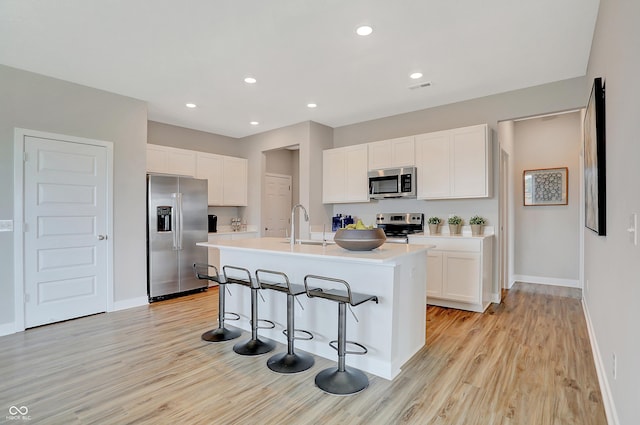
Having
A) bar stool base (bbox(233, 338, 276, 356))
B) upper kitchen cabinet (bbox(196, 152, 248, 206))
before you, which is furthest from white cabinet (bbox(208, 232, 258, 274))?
bar stool base (bbox(233, 338, 276, 356))

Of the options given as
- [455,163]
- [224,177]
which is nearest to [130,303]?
[224,177]

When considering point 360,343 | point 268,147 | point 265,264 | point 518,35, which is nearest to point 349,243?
point 360,343

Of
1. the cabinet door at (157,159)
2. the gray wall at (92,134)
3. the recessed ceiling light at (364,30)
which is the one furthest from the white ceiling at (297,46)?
the cabinet door at (157,159)

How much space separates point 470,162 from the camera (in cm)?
434

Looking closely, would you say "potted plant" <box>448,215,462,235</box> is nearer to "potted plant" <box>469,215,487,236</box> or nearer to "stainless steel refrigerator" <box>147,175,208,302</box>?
"potted plant" <box>469,215,487,236</box>

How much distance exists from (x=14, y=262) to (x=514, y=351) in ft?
16.3

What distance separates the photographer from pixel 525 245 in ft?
19.2

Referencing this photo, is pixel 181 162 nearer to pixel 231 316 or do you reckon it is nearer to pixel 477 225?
pixel 231 316

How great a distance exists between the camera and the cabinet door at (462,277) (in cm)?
409

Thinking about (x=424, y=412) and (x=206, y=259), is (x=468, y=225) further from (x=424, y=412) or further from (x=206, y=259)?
(x=206, y=259)

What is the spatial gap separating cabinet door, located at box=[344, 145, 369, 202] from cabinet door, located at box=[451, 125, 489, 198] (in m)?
1.36

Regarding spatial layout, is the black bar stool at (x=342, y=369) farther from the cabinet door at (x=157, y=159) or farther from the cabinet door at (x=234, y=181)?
the cabinet door at (x=234, y=181)

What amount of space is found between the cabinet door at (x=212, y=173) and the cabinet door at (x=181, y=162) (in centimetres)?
11

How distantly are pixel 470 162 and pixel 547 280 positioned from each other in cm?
291
